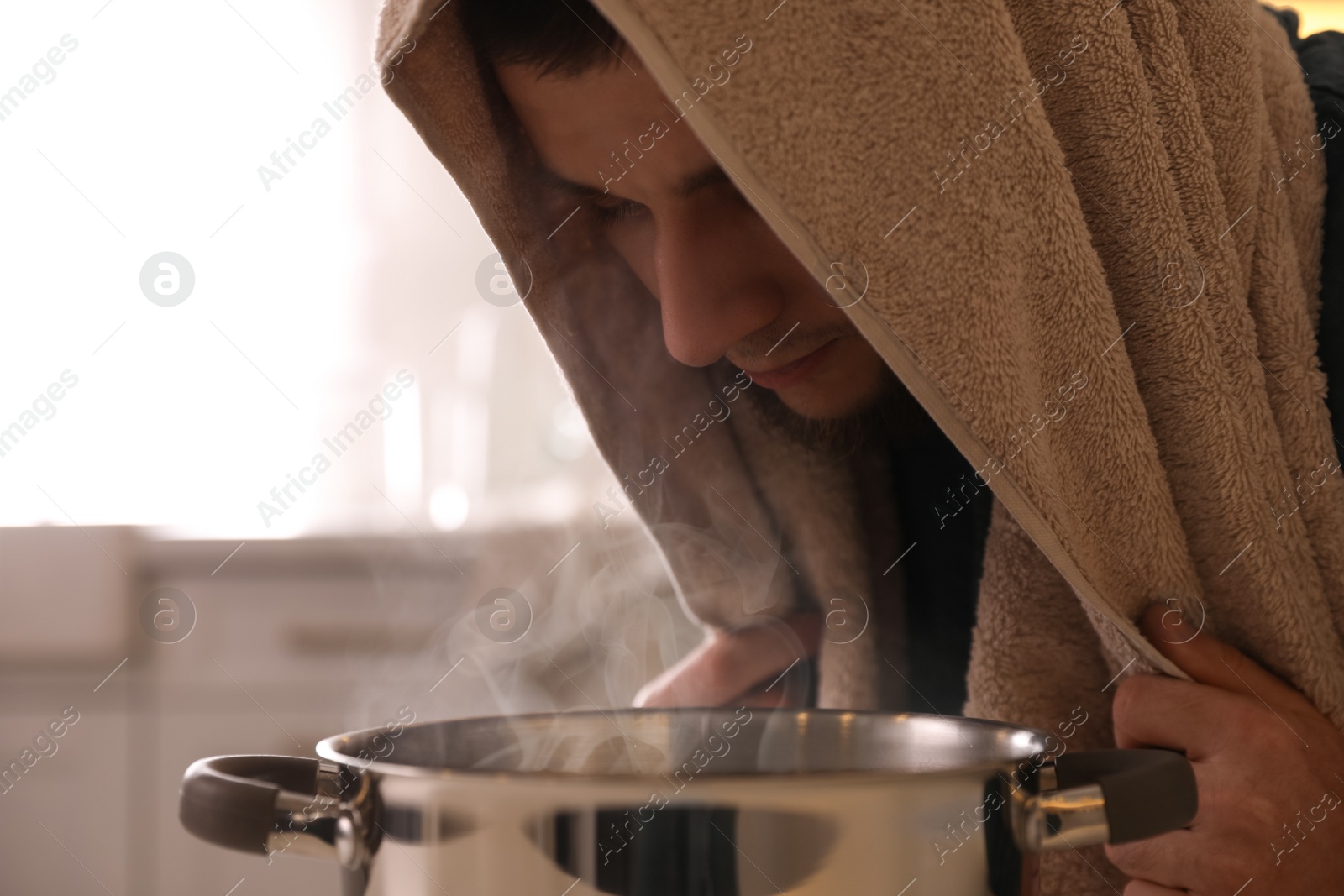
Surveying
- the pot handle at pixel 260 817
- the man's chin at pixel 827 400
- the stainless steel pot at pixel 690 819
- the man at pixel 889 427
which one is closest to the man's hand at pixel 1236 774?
the man at pixel 889 427

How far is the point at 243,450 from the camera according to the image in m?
1.38

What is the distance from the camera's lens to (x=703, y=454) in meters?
0.75

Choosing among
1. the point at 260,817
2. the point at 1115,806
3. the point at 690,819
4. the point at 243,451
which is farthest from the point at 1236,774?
the point at 243,451

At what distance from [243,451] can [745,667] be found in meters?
0.92

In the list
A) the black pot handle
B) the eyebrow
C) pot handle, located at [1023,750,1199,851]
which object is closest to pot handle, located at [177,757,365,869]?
the black pot handle

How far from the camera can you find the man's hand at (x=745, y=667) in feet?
2.41

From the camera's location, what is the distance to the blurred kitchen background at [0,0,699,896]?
121cm

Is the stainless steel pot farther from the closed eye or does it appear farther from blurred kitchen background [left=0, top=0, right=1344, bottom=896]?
blurred kitchen background [left=0, top=0, right=1344, bottom=896]

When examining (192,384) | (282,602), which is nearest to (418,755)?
(282,602)

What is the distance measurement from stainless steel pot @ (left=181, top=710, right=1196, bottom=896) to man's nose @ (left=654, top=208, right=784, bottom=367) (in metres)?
0.26

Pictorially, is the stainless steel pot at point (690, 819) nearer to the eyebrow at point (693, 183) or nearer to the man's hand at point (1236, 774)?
the man's hand at point (1236, 774)

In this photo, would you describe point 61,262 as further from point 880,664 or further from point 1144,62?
point 1144,62

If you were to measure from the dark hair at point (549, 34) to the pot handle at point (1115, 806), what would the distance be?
15.5 inches

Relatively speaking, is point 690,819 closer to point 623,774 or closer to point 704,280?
point 623,774
